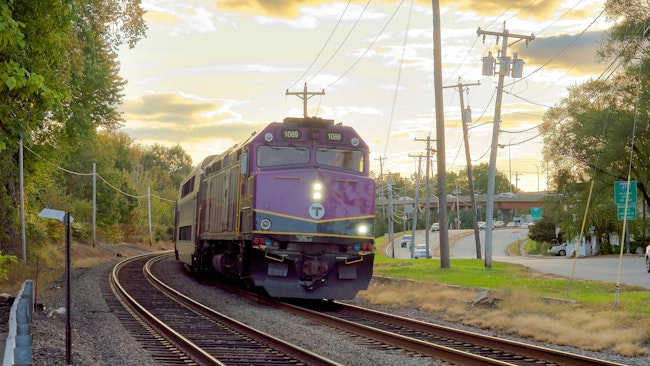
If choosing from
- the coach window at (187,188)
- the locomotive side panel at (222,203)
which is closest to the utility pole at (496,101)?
the coach window at (187,188)

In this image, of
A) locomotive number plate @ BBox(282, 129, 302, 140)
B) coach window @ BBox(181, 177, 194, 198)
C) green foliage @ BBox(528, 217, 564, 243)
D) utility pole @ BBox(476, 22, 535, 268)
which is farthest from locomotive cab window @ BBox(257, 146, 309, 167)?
green foliage @ BBox(528, 217, 564, 243)

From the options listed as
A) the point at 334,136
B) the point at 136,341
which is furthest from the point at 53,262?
the point at 136,341

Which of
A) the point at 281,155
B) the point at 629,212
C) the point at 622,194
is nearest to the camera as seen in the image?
the point at 281,155

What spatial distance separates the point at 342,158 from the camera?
19.3 meters

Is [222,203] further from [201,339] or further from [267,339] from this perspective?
[267,339]

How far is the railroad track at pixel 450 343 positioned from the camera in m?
11.0

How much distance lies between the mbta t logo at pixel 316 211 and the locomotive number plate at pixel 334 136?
179cm

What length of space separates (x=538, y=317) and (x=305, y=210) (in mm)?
5696

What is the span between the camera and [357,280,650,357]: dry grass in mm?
13289

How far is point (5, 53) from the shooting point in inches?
517

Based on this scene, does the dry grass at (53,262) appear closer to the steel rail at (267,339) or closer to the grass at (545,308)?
the steel rail at (267,339)

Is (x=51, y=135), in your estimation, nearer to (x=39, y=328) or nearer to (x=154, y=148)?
(x=39, y=328)

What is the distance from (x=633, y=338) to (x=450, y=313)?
220 inches

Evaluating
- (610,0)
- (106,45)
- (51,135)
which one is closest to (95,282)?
(51,135)
